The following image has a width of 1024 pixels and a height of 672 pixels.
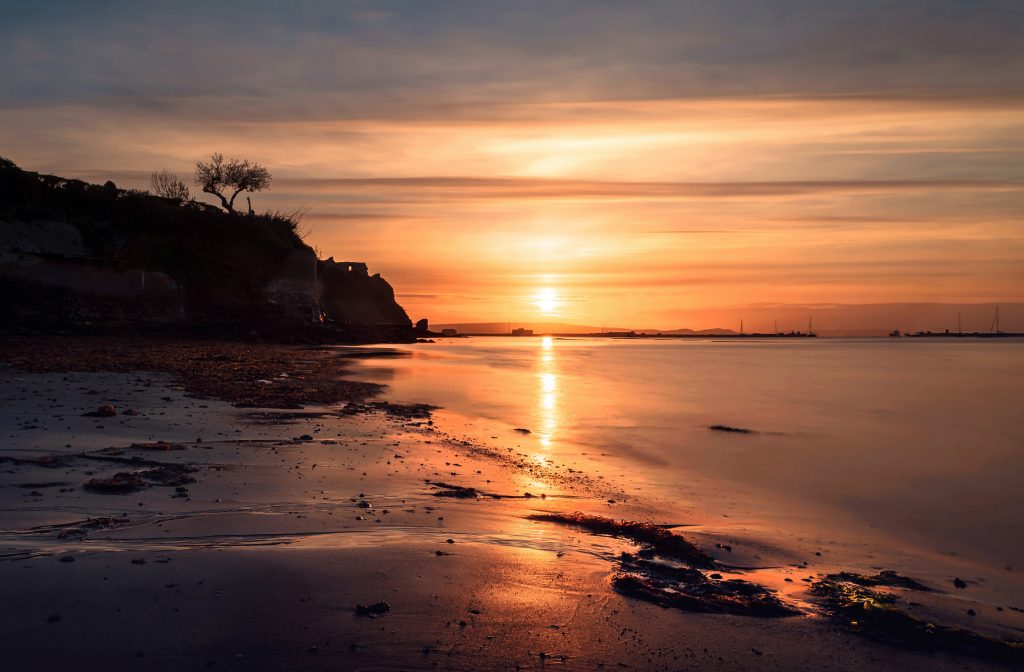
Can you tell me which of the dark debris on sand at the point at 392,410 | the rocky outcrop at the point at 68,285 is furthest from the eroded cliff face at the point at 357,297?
the dark debris on sand at the point at 392,410

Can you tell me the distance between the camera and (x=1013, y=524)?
8.49 m

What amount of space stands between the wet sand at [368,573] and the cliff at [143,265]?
3047cm

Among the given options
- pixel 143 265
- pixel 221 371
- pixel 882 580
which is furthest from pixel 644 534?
pixel 143 265

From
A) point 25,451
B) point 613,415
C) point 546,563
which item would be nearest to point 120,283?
point 613,415

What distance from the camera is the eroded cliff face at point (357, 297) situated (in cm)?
8356

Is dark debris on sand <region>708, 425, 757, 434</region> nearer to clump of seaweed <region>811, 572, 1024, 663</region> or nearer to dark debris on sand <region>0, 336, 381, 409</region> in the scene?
dark debris on sand <region>0, 336, 381, 409</region>

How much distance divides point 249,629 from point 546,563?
219cm

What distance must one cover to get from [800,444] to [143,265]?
124 feet

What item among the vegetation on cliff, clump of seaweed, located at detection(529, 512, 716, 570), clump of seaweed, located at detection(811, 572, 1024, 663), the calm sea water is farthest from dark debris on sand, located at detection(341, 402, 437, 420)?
the vegetation on cliff

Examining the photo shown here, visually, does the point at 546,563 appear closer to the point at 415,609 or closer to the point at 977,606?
the point at 415,609

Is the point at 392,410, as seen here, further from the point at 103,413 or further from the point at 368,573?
the point at 368,573

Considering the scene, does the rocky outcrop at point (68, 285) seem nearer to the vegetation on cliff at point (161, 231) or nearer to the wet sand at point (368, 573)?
the vegetation on cliff at point (161, 231)

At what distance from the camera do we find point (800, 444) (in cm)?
1461

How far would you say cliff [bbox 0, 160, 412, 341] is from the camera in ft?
113
